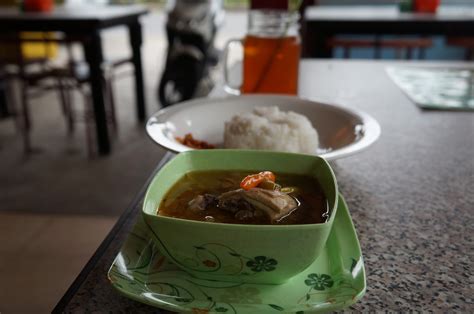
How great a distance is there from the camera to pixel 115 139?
313 cm

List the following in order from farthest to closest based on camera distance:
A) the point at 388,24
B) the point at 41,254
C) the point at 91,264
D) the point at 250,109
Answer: the point at 388,24, the point at 41,254, the point at 250,109, the point at 91,264

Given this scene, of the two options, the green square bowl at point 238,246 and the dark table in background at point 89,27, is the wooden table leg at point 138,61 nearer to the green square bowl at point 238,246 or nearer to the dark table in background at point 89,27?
the dark table in background at point 89,27

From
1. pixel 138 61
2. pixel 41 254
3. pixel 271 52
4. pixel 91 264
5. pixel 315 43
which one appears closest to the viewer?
pixel 91 264

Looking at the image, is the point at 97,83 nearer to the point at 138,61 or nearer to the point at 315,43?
the point at 138,61

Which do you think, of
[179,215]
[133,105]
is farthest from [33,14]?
[179,215]

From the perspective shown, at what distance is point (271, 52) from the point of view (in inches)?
36.7

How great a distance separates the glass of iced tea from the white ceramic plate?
146 mm

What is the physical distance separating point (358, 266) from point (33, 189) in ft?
7.60

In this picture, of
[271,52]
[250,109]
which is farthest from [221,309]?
[271,52]

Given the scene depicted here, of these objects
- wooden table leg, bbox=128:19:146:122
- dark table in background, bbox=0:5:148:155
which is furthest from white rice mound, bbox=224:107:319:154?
wooden table leg, bbox=128:19:146:122

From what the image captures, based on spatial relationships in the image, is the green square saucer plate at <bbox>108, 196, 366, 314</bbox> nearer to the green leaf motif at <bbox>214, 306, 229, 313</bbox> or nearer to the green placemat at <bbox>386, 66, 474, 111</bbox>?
the green leaf motif at <bbox>214, 306, 229, 313</bbox>

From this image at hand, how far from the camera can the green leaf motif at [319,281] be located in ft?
1.24

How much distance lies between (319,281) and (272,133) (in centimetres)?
29

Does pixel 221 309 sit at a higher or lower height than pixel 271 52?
lower
